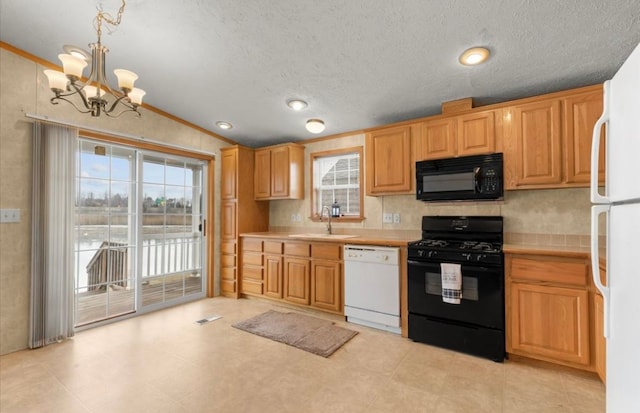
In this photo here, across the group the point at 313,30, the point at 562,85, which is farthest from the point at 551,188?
the point at 313,30

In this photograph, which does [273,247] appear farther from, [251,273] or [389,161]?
[389,161]

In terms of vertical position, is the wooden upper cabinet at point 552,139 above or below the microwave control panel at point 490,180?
above

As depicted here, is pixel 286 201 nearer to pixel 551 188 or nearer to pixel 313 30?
pixel 313 30

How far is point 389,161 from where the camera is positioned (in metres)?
3.35

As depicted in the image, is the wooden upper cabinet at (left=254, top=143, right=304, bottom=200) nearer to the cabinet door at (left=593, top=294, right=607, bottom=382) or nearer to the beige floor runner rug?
the beige floor runner rug

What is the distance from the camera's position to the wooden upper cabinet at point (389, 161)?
3.24m

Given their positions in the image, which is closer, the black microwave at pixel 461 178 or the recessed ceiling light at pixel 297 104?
the black microwave at pixel 461 178

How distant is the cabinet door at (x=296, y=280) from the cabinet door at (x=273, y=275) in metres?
0.10

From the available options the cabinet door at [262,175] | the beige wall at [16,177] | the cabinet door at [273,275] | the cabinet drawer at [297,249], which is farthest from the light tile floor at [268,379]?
the cabinet door at [262,175]

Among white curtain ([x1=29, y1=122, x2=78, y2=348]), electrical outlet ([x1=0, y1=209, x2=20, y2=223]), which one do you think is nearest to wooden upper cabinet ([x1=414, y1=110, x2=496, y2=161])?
white curtain ([x1=29, y1=122, x2=78, y2=348])

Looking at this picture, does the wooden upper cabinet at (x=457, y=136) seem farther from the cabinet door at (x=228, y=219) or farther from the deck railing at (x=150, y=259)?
the deck railing at (x=150, y=259)

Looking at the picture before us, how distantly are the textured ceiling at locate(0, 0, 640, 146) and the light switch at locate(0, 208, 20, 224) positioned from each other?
1492 mm

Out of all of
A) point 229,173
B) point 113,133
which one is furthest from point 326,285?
point 113,133

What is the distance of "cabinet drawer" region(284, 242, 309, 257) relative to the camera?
365 centimetres
